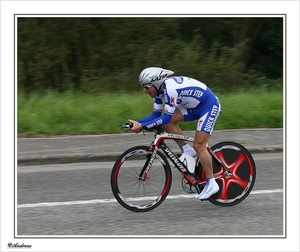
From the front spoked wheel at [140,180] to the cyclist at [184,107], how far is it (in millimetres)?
342

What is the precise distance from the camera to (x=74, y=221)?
6.61m

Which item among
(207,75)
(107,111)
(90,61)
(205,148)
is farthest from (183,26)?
(205,148)

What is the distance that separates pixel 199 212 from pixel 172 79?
161 centimetres

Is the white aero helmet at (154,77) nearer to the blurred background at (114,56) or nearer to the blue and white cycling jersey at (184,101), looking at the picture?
the blue and white cycling jersey at (184,101)

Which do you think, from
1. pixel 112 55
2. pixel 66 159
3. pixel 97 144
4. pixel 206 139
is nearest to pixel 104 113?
pixel 97 144

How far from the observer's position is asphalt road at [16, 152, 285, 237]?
6.28 metres

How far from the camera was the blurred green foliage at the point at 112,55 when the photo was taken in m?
16.5

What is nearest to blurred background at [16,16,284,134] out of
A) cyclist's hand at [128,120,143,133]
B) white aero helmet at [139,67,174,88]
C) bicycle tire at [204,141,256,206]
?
bicycle tire at [204,141,256,206]

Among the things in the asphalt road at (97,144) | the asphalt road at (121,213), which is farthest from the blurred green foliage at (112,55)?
the asphalt road at (121,213)

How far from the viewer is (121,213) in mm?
6891

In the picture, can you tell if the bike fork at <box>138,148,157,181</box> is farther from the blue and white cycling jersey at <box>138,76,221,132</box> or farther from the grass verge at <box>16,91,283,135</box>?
the grass verge at <box>16,91,283,135</box>

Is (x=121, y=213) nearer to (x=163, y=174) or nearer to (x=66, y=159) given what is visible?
(x=163, y=174)

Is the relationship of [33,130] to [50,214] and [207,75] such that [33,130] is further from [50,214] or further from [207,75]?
[207,75]

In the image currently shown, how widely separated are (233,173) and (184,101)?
119 cm
